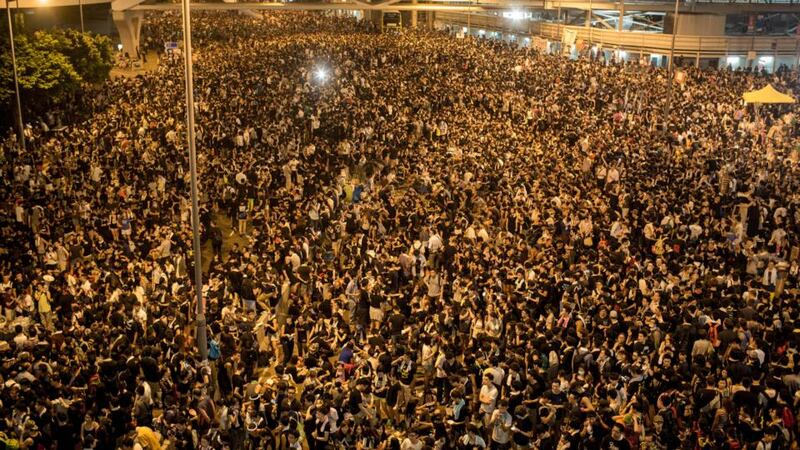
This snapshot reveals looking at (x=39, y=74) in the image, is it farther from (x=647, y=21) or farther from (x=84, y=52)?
(x=647, y=21)

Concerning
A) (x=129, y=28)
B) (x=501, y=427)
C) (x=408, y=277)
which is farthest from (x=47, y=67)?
(x=501, y=427)

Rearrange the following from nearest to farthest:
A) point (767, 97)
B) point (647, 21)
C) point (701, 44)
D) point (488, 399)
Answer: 1. point (488, 399)
2. point (767, 97)
3. point (701, 44)
4. point (647, 21)

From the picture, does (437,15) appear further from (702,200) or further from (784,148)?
(702,200)

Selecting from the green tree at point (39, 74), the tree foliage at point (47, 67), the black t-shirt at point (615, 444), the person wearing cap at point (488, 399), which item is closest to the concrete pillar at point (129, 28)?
the tree foliage at point (47, 67)

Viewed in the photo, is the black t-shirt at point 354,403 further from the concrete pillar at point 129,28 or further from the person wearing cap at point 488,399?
the concrete pillar at point 129,28

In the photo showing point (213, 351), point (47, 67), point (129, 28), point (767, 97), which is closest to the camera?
point (213, 351)

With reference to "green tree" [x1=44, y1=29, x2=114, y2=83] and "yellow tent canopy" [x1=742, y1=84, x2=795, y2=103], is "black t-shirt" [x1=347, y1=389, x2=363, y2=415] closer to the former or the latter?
"yellow tent canopy" [x1=742, y1=84, x2=795, y2=103]

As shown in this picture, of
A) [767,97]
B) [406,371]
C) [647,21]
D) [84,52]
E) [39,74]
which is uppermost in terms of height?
[647,21]

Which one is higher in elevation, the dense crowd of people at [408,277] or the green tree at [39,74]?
the green tree at [39,74]
